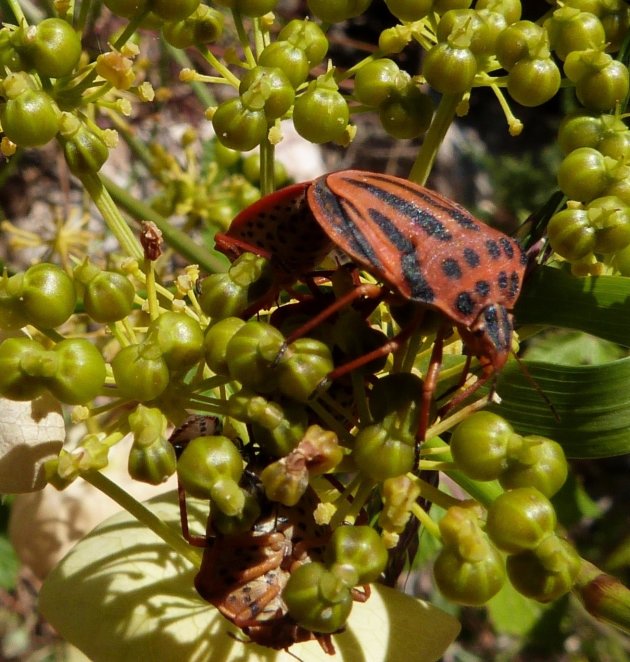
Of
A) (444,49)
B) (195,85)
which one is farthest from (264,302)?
(195,85)

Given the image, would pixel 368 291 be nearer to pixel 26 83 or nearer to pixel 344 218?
pixel 344 218

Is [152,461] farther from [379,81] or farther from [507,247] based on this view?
[379,81]

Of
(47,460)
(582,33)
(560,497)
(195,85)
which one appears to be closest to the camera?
Result: (47,460)

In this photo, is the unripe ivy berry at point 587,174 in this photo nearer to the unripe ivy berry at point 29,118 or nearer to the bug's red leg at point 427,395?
the bug's red leg at point 427,395

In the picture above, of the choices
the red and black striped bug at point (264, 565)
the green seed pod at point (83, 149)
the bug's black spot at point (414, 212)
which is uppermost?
the green seed pod at point (83, 149)

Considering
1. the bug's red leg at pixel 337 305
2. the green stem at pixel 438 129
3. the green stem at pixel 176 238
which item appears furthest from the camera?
the green stem at pixel 176 238

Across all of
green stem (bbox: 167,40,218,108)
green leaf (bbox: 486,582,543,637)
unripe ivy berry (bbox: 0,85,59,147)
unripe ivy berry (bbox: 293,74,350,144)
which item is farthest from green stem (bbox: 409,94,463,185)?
green leaf (bbox: 486,582,543,637)

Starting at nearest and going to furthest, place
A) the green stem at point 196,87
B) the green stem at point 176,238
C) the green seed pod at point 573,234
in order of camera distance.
→ the green seed pod at point 573,234 → the green stem at point 176,238 → the green stem at point 196,87

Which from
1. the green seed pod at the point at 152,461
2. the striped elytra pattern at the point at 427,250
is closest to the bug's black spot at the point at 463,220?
the striped elytra pattern at the point at 427,250
